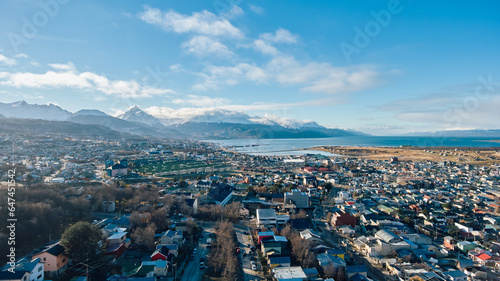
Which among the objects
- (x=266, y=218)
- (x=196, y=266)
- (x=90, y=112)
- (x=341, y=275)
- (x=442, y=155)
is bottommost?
(x=196, y=266)

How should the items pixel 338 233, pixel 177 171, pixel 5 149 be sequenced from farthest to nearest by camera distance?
pixel 5 149 < pixel 177 171 < pixel 338 233

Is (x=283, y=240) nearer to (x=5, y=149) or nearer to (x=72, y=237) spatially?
(x=72, y=237)

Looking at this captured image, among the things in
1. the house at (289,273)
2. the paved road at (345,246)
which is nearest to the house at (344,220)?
the paved road at (345,246)

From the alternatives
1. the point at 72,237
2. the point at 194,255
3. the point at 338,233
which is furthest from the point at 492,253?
the point at 72,237

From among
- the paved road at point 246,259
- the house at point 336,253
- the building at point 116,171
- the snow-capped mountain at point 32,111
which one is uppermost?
the snow-capped mountain at point 32,111

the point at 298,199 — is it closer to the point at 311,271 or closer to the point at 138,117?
the point at 311,271

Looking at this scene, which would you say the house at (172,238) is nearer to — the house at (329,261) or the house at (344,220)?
the house at (329,261)

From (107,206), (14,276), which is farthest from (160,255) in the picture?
(107,206)
